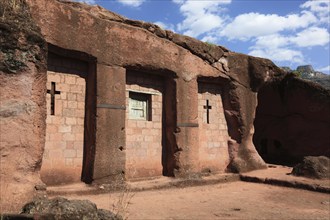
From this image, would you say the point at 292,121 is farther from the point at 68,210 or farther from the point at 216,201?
the point at 68,210

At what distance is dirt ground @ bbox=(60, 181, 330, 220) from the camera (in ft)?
19.3

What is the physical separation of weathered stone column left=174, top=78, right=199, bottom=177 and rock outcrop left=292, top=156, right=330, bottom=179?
302 centimetres

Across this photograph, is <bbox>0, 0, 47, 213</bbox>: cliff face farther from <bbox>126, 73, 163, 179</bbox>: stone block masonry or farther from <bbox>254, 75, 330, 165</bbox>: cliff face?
<bbox>254, 75, 330, 165</bbox>: cliff face

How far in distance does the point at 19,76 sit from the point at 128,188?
3741 millimetres

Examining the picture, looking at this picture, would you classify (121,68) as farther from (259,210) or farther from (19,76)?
(259,210)

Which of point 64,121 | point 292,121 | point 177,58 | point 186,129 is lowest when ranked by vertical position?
point 186,129

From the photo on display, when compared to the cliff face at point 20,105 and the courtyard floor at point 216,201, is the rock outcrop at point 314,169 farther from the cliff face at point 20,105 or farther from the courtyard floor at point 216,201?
the cliff face at point 20,105

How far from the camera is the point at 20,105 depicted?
462cm

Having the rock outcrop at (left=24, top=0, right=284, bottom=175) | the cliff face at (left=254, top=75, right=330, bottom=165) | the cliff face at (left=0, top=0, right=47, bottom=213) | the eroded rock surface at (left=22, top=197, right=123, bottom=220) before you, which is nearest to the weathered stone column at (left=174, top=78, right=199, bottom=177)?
the rock outcrop at (left=24, top=0, right=284, bottom=175)

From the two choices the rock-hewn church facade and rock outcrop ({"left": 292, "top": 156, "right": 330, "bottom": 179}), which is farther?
rock outcrop ({"left": 292, "top": 156, "right": 330, "bottom": 179})

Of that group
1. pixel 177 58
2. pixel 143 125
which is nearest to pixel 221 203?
pixel 143 125

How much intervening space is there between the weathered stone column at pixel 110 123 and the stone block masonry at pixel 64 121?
0.39 m

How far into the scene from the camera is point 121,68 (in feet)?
26.8

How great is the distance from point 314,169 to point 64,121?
6759mm
